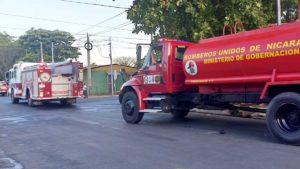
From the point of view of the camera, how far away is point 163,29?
1507cm

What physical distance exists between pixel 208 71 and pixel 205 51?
0.53 m

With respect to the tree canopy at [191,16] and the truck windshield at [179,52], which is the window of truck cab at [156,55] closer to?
the truck windshield at [179,52]

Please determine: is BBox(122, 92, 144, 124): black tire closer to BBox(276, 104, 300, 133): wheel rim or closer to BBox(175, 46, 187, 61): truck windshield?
BBox(175, 46, 187, 61): truck windshield

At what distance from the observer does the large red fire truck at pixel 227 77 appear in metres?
8.81

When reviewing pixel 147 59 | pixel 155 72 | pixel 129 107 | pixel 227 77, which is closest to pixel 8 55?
pixel 129 107

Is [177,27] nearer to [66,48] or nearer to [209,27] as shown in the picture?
[209,27]

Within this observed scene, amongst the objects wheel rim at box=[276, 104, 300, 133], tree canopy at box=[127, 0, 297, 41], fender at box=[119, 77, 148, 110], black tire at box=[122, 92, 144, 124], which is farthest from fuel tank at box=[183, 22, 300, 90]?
tree canopy at box=[127, 0, 297, 41]

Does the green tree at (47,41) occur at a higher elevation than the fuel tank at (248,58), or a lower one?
higher

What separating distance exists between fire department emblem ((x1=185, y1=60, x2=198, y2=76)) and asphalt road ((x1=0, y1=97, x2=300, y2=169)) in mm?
1592

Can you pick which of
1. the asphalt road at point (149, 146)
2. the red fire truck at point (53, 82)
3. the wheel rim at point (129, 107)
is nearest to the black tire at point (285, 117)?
the asphalt road at point (149, 146)

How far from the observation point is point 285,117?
8992mm

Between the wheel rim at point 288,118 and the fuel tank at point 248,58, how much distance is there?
2.10 ft

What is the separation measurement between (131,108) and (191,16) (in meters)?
3.76

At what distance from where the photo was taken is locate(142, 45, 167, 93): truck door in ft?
40.8
